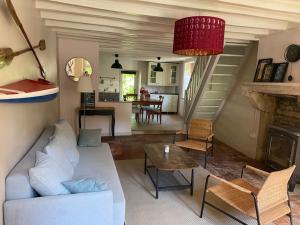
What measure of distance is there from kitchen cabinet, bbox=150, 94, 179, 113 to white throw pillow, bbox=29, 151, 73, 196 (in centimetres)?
727

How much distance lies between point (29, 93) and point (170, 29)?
2477 mm

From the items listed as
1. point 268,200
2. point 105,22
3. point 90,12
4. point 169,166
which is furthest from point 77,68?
point 268,200

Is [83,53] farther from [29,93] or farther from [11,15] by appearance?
[29,93]

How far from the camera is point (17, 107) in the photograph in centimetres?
200

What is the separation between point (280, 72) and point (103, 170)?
2932 mm

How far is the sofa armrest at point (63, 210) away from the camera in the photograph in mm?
1656

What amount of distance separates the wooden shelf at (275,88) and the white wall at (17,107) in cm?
327

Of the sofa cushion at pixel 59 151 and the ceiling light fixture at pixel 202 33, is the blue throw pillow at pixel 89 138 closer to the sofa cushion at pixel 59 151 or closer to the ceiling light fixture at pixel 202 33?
the sofa cushion at pixel 59 151

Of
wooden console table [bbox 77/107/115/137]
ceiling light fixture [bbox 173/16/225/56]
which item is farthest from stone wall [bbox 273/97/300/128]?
wooden console table [bbox 77/107/115/137]

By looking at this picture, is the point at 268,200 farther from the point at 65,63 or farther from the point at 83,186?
the point at 65,63

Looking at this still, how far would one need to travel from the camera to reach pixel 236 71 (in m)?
4.72

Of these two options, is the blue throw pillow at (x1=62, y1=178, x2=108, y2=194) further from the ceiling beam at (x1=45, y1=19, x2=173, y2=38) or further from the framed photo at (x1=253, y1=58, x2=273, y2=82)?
the framed photo at (x1=253, y1=58, x2=273, y2=82)

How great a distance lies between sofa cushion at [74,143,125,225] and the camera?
1.94m

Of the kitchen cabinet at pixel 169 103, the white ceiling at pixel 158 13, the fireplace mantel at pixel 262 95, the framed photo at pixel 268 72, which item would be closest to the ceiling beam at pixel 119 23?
the white ceiling at pixel 158 13
